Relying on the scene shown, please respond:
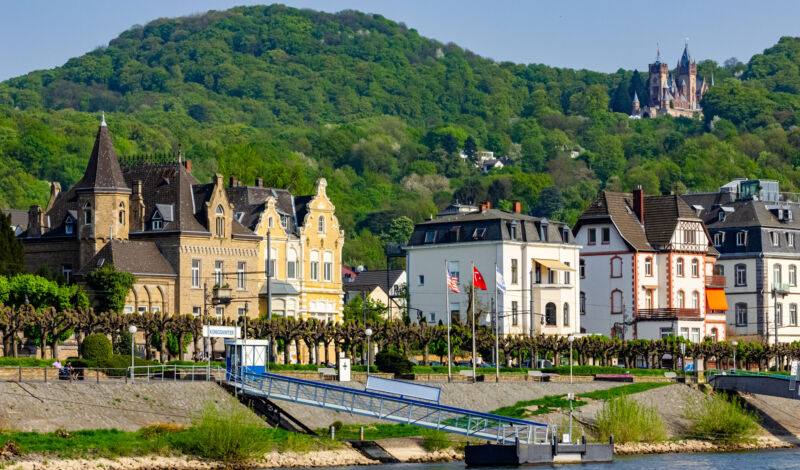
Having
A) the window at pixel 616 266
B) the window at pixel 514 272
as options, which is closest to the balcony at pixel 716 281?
the window at pixel 616 266

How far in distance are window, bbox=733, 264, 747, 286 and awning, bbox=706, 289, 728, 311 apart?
350 centimetres

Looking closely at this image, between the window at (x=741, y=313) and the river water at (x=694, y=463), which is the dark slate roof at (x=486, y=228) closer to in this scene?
the window at (x=741, y=313)

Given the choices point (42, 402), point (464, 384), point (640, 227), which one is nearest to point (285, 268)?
point (464, 384)

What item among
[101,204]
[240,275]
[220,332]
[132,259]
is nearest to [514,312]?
[240,275]

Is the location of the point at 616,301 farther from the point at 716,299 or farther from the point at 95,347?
the point at 95,347

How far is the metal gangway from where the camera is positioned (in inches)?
2653

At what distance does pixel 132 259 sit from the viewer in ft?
291

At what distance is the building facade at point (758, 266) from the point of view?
124688 millimetres

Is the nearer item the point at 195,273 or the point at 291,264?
the point at 195,273

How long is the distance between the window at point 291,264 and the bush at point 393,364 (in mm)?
19282

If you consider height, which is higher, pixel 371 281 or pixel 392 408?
pixel 371 281

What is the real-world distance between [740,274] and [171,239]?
179ft

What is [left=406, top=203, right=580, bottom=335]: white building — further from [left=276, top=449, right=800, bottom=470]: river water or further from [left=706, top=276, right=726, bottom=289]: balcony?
[left=276, top=449, right=800, bottom=470]: river water

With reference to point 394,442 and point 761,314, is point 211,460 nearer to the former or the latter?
point 394,442
